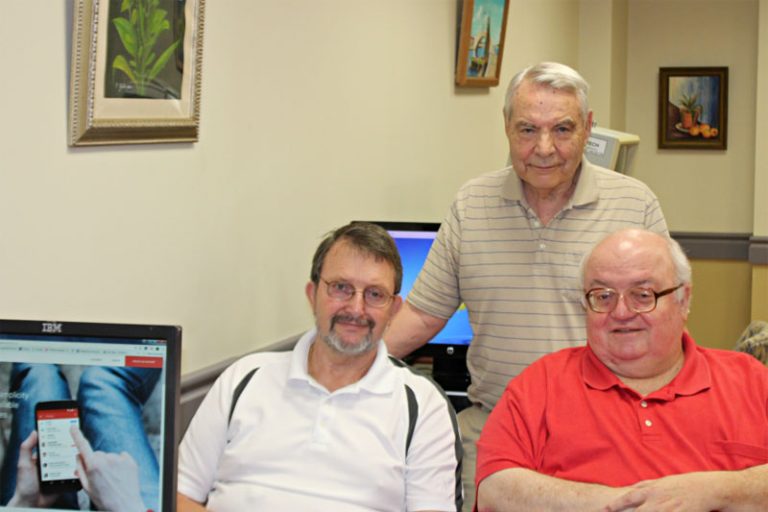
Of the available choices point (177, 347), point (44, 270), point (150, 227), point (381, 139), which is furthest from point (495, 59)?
point (177, 347)

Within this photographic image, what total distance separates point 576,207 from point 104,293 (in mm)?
1238

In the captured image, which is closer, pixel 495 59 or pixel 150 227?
pixel 150 227

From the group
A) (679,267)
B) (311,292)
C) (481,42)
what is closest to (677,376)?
(679,267)

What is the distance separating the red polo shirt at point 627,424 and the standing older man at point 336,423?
150 mm

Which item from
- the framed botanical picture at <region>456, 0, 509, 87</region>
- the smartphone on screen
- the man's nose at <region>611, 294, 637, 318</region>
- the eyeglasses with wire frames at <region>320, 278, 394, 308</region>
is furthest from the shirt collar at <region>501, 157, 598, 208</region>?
the framed botanical picture at <region>456, 0, 509, 87</region>

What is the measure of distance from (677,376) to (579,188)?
66cm

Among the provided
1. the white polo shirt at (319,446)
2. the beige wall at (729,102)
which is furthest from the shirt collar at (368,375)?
the beige wall at (729,102)

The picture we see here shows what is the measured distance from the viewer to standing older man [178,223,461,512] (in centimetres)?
215

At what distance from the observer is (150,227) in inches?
92.4

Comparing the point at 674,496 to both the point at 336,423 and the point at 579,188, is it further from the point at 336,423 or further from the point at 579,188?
Result: the point at 579,188

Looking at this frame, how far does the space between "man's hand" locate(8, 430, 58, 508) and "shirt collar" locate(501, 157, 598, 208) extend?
1561 millimetres

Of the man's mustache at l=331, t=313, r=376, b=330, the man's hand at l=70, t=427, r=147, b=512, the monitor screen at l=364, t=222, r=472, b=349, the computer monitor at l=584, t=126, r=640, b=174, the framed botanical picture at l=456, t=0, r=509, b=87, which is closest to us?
the man's hand at l=70, t=427, r=147, b=512

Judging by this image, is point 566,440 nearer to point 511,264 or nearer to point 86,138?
point 511,264

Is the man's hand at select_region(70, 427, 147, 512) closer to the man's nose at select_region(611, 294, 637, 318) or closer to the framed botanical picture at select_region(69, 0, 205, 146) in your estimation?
the framed botanical picture at select_region(69, 0, 205, 146)
